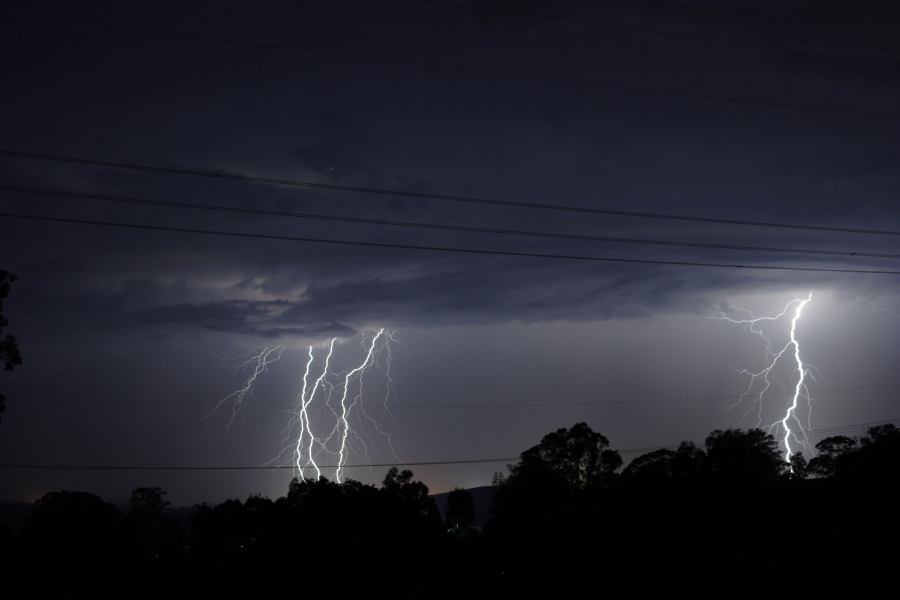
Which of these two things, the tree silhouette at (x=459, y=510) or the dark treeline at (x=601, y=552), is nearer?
the dark treeline at (x=601, y=552)

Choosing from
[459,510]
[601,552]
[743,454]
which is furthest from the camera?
[459,510]

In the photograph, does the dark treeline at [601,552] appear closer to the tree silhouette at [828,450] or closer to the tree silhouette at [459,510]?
the tree silhouette at [828,450]

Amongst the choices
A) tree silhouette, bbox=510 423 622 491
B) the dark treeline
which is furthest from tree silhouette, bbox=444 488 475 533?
the dark treeline

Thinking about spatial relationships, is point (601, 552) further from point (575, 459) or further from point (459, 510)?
point (459, 510)

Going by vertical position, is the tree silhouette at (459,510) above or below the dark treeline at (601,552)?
above

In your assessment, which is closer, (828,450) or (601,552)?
(601,552)

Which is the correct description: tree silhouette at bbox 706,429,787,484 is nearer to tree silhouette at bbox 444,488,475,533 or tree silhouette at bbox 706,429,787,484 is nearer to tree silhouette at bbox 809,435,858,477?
tree silhouette at bbox 809,435,858,477

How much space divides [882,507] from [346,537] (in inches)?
828

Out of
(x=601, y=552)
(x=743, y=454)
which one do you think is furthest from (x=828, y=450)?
(x=601, y=552)

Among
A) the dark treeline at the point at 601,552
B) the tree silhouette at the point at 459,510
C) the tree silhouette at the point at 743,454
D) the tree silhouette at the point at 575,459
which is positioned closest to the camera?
the dark treeline at the point at 601,552

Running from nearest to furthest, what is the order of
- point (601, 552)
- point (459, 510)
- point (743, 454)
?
point (601, 552), point (743, 454), point (459, 510)

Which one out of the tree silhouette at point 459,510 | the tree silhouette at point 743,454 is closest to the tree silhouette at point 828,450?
the tree silhouette at point 743,454

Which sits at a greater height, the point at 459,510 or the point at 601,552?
the point at 459,510

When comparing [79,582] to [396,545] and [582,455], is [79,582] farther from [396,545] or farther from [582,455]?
[582,455]
